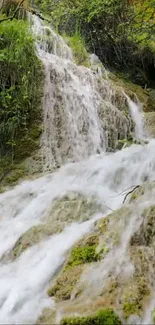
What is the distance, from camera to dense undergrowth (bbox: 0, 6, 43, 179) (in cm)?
630

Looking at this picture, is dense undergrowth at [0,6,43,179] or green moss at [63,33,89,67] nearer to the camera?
dense undergrowth at [0,6,43,179]

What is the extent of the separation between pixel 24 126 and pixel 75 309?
13.8ft

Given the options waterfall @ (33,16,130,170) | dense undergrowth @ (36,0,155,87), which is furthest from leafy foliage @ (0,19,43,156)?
dense undergrowth @ (36,0,155,87)

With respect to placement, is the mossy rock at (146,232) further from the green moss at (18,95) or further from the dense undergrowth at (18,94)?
the dense undergrowth at (18,94)

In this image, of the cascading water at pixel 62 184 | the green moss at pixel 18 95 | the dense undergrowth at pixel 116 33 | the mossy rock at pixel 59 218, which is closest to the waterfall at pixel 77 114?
the cascading water at pixel 62 184

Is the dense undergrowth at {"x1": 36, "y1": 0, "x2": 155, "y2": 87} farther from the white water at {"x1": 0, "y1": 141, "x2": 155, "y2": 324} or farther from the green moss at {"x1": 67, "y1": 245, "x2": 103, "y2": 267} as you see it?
the green moss at {"x1": 67, "y1": 245, "x2": 103, "y2": 267}

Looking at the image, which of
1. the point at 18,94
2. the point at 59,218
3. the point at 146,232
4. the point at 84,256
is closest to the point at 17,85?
the point at 18,94

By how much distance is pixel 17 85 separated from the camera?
6.59m

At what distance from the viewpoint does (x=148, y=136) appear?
6926 mm

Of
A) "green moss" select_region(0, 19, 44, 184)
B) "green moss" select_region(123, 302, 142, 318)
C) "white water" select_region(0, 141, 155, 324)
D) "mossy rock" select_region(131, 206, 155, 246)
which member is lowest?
"white water" select_region(0, 141, 155, 324)

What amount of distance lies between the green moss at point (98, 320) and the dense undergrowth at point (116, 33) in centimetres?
767

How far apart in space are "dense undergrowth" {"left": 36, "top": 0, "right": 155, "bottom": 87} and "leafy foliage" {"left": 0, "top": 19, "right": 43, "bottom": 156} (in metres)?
2.99

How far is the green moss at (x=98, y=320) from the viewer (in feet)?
8.31

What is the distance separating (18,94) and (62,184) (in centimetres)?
203
